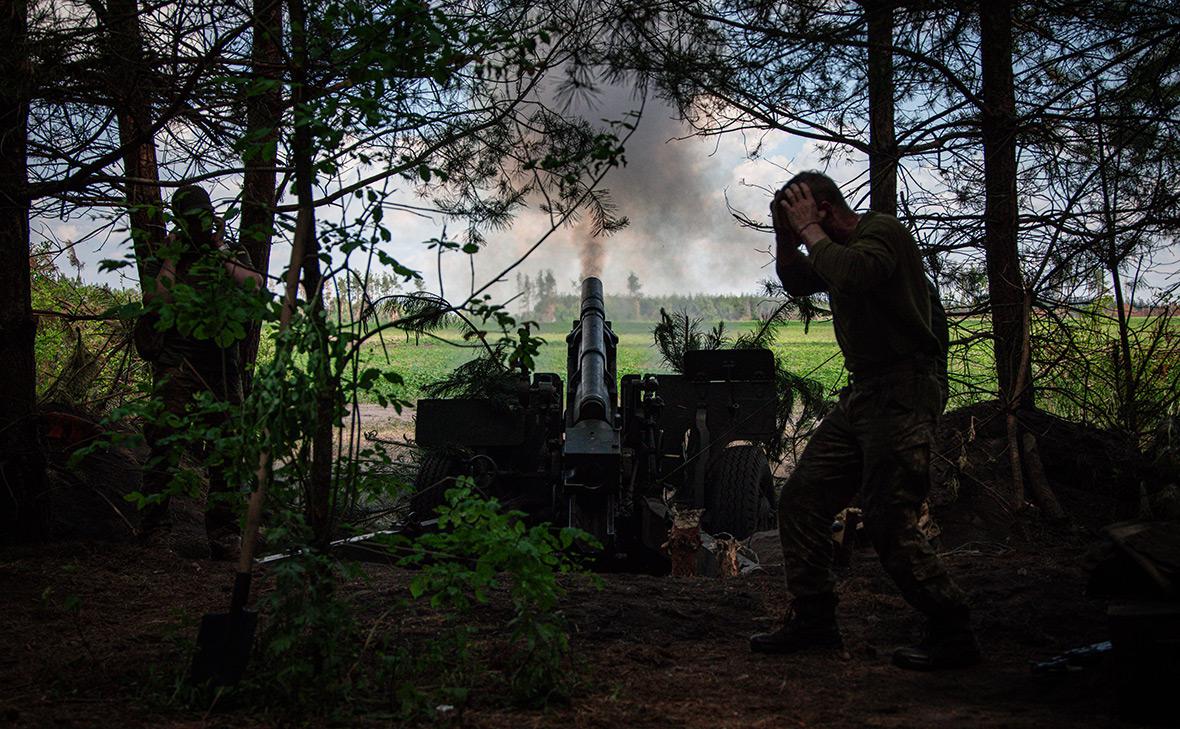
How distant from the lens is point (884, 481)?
376 centimetres

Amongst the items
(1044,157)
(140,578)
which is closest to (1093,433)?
(1044,157)

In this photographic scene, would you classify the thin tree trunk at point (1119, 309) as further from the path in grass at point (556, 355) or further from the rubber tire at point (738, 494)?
the path in grass at point (556, 355)

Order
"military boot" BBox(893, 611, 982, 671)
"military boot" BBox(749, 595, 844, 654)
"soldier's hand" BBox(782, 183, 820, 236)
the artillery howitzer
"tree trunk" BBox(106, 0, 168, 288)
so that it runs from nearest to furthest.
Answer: "military boot" BBox(893, 611, 982, 671), "soldier's hand" BBox(782, 183, 820, 236), "military boot" BBox(749, 595, 844, 654), "tree trunk" BBox(106, 0, 168, 288), the artillery howitzer

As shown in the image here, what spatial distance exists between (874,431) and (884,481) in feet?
0.62

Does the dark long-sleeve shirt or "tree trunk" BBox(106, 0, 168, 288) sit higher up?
"tree trunk" BBox(106, 0, 168, 288)

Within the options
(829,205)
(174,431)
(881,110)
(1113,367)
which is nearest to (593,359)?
(881,110)

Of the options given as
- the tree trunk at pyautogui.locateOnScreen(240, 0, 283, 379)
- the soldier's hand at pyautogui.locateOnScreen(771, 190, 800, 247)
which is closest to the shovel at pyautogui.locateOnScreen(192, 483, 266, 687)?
the tree trunk at pyautogui.locateOnScreen(240, 0, 283, 379)

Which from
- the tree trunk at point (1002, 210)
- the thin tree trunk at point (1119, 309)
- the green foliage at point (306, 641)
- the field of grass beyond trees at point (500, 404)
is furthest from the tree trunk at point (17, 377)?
the thin tree trunk at point (1119, 309)

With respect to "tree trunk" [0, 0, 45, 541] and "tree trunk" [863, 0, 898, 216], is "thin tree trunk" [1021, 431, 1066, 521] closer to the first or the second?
"tree trunk" [863, 0, 898, 216]

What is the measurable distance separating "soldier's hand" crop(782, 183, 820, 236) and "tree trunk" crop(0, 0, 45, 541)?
3.95 m

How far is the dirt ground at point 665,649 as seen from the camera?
313 centimetres

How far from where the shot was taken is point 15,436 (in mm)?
5473

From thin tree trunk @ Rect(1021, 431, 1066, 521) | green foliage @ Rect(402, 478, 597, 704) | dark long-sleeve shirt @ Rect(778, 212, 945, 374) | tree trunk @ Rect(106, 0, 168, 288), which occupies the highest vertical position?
tree trunk @ Rect(106, 0, 168, 288)

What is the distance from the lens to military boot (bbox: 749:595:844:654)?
404 cm
